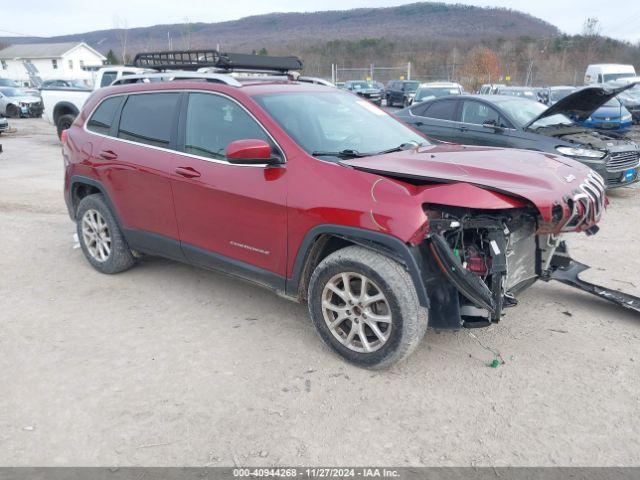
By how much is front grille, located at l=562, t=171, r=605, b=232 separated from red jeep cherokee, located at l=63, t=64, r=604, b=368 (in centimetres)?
1

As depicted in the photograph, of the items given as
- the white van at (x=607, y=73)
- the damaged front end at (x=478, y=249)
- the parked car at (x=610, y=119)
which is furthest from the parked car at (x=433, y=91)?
the damaged front end at (x=478, y=249)

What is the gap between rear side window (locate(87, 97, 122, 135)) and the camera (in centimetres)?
484

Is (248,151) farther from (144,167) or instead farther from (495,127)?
(495,127)

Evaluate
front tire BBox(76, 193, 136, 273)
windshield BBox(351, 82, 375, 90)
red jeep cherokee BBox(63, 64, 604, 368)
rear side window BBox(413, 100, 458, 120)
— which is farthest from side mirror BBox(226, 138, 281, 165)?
windshield BBox(351, 82, 375, 90)

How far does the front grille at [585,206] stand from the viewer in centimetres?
313

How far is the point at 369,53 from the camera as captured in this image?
75.9m

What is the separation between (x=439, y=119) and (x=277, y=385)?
6918 mm

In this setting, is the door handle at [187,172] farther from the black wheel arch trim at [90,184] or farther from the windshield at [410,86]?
the windshield at [410,86]

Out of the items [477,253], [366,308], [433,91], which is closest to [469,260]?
[477,253]

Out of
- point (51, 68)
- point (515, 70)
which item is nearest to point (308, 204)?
point (515, 70)

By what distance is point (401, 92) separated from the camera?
2936 cm

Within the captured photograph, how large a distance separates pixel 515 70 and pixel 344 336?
161 feet

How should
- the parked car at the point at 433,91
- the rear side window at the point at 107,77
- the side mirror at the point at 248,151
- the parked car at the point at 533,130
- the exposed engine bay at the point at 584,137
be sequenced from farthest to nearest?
the parked car at the point at 433,91 → the rear side window at the point at 107,77 → the exposed engine bay at the point at 584,137 → the parked car at the point at 533,130 → the side mirror at the point at 248,151

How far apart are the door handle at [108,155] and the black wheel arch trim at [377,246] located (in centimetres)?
217
